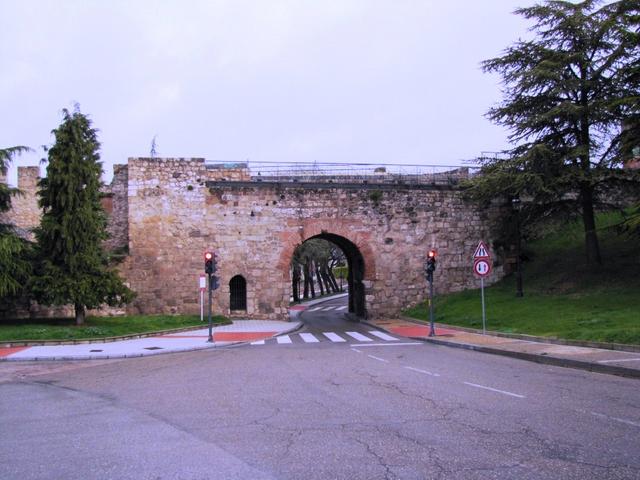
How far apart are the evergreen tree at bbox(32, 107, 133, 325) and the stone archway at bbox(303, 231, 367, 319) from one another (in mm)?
10344

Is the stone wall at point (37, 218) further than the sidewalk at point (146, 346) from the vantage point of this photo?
Yes

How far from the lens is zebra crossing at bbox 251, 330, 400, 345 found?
19.1 m

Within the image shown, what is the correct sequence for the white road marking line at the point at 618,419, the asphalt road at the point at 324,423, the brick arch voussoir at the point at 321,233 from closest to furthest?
the asphalt road at the point at 324,423
the white road marking line at the point at 618,419
the brick arch voussoir at the point at 321,233

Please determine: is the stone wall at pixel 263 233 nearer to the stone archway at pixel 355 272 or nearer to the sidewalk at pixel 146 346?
the stone archway at pixel 355 272

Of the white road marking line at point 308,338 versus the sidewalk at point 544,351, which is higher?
the sidewalk at point 544,351

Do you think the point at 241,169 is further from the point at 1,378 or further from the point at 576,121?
the point at 1,378

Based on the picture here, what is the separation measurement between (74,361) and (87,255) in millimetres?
6764

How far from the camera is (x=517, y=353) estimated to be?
1379 cm

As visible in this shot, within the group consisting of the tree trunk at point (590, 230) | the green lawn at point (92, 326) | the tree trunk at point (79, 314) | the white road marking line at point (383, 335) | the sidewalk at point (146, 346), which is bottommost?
the white road marking line at point (383, 335)

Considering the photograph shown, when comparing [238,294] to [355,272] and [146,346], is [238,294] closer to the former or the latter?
[355,272]

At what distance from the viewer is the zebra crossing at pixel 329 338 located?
1912cm

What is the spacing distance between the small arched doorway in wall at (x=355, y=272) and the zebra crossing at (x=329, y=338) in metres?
5.58

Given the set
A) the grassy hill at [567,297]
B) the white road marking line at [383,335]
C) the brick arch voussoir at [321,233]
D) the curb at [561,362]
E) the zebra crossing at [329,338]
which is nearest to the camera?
the curb at [561,362]

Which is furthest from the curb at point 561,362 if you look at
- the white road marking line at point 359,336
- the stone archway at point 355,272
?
the stone archway at point 355,272
